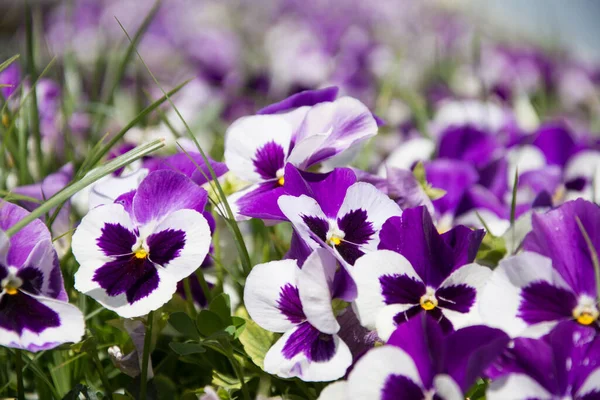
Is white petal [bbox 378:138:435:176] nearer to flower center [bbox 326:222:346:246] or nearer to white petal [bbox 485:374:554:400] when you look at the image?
flower center [bbox 326:222:346:246]

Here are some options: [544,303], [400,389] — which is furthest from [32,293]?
[544,303]

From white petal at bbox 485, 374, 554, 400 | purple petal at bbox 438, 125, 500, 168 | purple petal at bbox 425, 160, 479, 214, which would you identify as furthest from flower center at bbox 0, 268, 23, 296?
purple petal at bbox 438, 125, 500, 168

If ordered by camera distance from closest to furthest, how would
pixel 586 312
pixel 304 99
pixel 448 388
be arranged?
1. pixel 448 388
2. pixel 586 312
3. pixel 304 99

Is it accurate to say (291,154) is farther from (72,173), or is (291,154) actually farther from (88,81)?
(88,81)

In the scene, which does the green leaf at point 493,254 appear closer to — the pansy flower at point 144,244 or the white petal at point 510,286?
the white petal at point 510,286

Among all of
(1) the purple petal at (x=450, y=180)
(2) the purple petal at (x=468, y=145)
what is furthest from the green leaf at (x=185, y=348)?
(2) the purple petal at (x=468, y=145)

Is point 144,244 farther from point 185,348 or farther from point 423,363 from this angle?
point 423,363

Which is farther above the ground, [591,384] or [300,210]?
[300,210]

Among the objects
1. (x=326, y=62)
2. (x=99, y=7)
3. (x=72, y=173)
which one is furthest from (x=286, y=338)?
(x=99, y=7)
